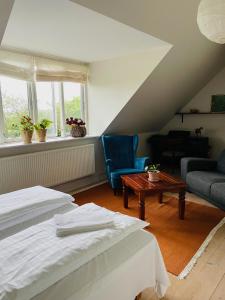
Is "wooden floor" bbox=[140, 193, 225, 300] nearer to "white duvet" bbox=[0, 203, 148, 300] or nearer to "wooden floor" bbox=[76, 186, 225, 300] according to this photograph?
"wooden floor" bbox=[76, 186, 225, 300]

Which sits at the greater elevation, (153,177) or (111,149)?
(111,149)

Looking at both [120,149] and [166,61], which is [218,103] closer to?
[166,61]

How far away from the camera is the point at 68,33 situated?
8.18 ft

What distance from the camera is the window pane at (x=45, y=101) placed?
354 cm

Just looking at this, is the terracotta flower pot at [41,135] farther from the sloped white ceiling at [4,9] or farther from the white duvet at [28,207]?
the sloped white ceiling at [4,9]

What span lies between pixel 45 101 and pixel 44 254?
292 centimetres

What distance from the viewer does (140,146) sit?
16.4 feet

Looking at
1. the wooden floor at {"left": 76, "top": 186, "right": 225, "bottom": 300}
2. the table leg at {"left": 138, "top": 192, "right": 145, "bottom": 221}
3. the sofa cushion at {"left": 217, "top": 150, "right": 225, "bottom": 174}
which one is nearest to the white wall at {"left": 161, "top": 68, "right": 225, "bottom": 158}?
the sofa cushion at {"left": 217, "top": 150, "right": 225, "bottom": 174}

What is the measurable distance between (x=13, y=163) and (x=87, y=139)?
4.53 feet

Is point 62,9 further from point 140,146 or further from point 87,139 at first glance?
point 140,146

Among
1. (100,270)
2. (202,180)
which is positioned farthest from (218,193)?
(100,270)

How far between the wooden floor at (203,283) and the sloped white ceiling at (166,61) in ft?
7.39

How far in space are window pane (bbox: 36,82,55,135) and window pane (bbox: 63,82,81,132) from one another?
0.89 ft

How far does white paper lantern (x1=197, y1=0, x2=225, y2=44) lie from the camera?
65.1 inches
